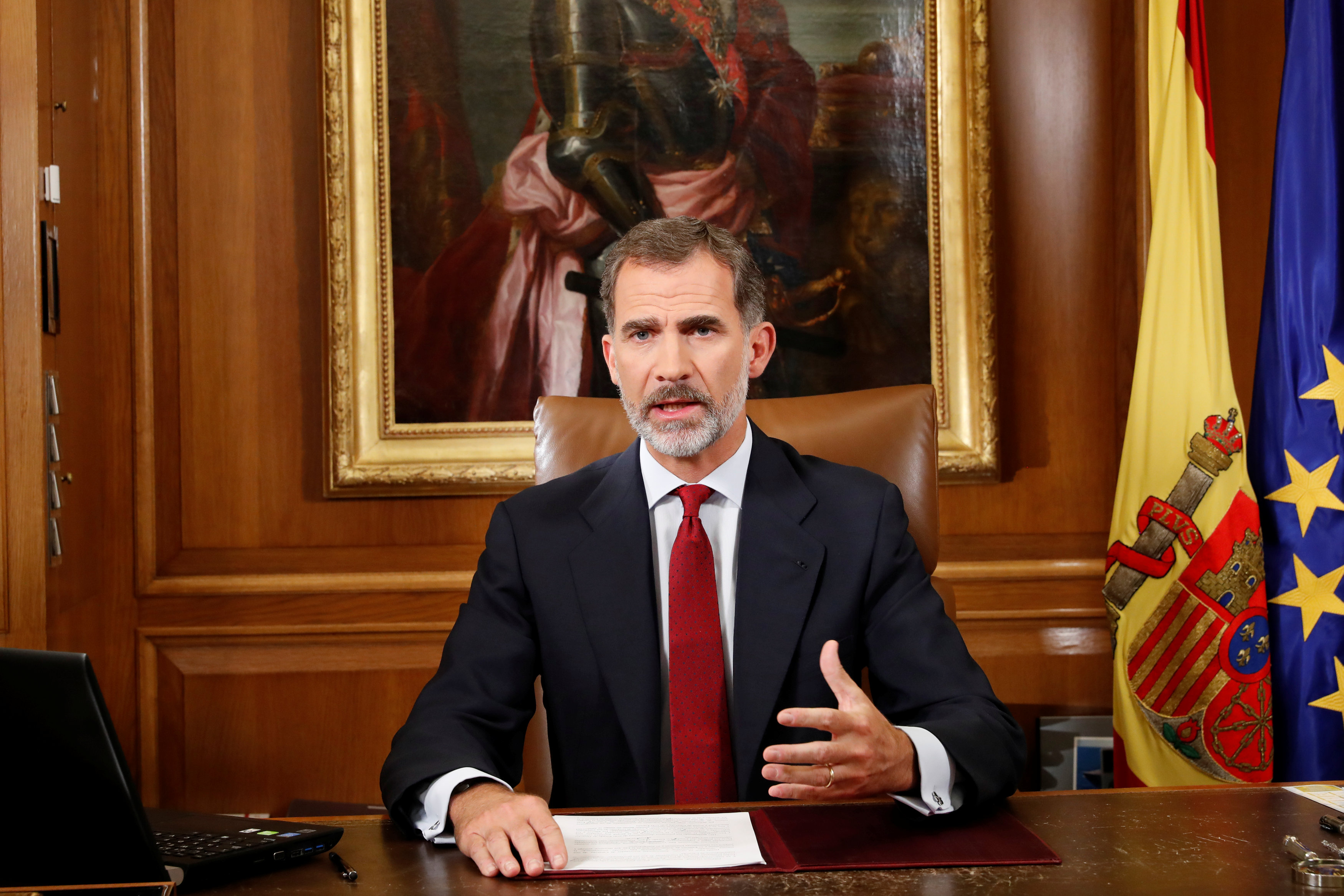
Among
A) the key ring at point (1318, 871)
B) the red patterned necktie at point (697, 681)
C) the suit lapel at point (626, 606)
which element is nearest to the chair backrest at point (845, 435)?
the suit lapel at point (626, 606)

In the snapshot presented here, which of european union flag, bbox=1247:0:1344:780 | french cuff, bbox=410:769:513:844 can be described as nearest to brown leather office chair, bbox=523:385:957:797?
french cuff, bbox=410:769:513:844

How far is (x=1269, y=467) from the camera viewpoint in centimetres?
245

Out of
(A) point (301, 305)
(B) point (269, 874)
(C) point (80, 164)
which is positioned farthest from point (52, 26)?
(B) point (269, 874)

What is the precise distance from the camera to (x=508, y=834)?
3.68 ft

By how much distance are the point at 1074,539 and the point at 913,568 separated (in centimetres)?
148

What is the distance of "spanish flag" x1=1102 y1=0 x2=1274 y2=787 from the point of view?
240 cm

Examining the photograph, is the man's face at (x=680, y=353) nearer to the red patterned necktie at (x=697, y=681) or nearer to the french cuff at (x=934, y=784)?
the red patterned necktie at (x=697, y=681)

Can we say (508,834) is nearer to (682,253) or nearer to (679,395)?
(679,395)

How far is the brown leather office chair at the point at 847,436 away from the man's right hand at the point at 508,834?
0.80 meters

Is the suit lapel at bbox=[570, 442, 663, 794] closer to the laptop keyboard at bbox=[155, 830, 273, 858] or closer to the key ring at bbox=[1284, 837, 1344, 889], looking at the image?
the laptop keyboard at bbox=[155, 830, 273, 858]

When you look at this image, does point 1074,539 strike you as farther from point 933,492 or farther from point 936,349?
point 933,492

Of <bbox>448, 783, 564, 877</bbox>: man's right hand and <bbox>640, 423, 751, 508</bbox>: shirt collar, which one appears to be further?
<bbox>640, 423, 751, 508</bbox>: shirt collar

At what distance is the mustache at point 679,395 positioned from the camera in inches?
71.0

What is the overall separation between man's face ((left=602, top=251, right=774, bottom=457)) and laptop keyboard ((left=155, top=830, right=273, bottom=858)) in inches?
35.5
